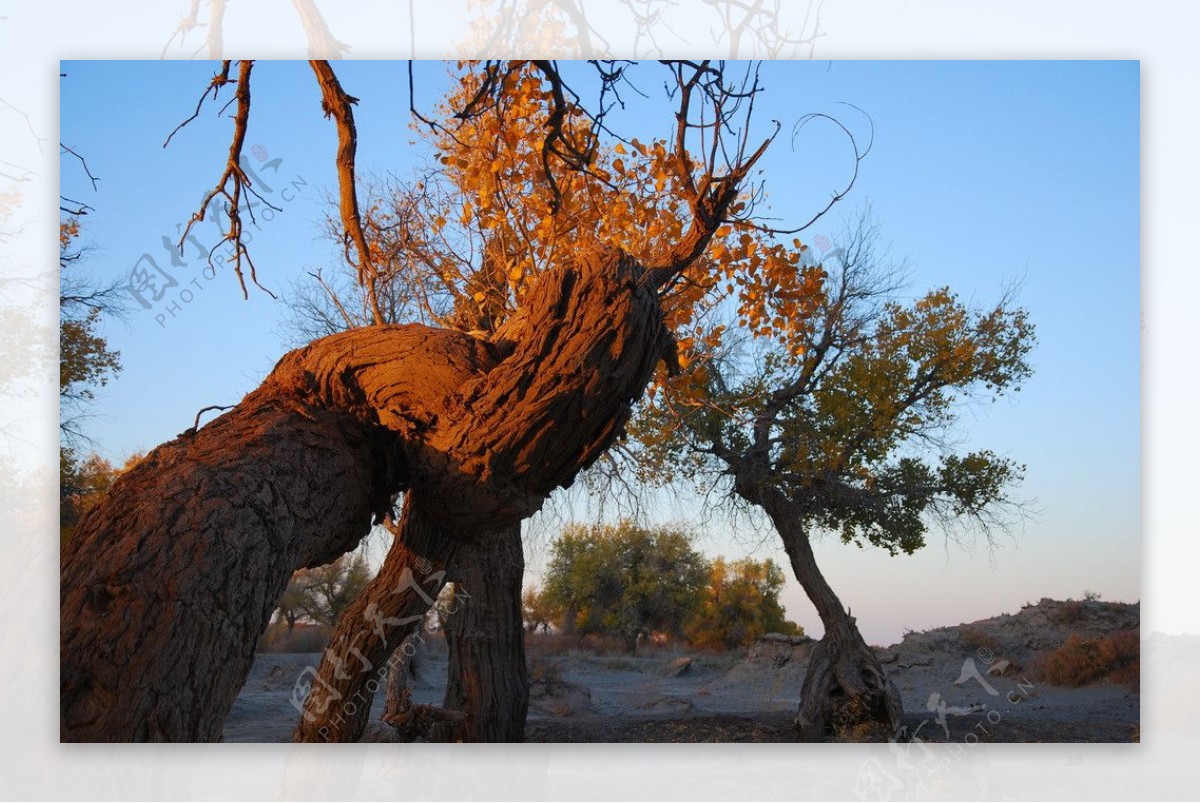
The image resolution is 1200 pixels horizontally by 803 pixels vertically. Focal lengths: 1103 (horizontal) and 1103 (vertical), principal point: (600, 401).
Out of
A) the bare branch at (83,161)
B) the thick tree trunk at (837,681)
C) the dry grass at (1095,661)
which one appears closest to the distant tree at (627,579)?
the thick tree trunk at (837,681)

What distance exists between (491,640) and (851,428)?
170 centimetres

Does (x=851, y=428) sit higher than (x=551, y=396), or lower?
higher

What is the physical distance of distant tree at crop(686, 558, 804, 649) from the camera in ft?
13.8

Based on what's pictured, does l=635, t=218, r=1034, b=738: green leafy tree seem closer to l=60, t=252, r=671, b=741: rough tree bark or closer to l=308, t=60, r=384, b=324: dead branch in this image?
l=308, t=60, r=384, b=324: dead branch

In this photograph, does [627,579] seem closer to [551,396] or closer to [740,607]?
[740,607]

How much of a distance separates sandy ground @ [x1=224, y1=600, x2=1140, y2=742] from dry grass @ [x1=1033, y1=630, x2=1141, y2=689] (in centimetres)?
3

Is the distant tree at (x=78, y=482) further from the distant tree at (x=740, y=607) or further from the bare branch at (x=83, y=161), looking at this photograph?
the distant tree at (x=740, y=607)

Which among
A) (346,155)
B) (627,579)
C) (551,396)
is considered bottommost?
(627,579)

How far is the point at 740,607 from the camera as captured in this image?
4.23 m

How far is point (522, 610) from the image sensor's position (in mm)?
4316

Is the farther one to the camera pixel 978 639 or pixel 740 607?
pixel 740 607

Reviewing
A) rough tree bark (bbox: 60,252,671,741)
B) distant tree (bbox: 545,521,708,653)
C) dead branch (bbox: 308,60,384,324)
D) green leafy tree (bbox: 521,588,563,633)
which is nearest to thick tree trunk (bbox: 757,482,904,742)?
→ distant tree (bbox: 545,521,708,653)

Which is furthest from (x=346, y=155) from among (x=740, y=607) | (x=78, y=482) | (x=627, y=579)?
(x=740, y=607)

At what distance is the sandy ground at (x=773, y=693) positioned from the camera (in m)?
3.71
